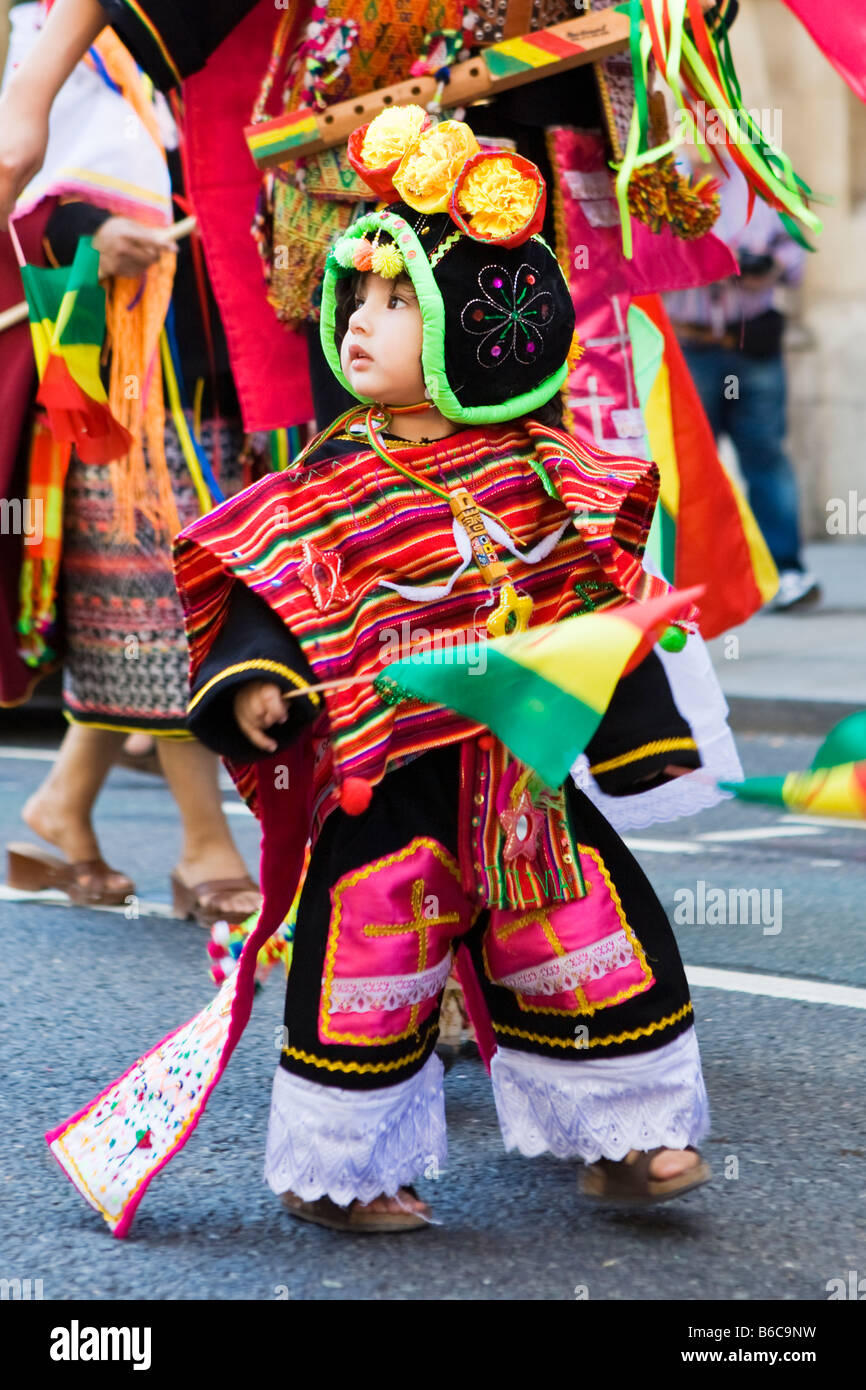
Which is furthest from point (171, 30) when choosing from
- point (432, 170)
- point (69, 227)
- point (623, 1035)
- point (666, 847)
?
point (666, 847)

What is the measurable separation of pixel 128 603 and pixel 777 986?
5.33 ft

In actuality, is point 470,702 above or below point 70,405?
below

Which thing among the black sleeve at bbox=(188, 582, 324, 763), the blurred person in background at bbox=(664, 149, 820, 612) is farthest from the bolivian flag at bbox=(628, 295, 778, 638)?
the blurred person in background at bbox=(664, 149, 820, 612)

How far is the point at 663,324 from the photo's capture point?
379cm

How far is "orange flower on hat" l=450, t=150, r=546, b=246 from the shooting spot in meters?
2.65

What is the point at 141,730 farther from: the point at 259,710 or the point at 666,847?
the point at 259,710

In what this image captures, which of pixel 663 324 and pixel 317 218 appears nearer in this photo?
pixel 317 218

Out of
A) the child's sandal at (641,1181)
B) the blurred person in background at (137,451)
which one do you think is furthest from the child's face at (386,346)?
the blurred person in background at (137,451)

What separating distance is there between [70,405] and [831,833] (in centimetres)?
268

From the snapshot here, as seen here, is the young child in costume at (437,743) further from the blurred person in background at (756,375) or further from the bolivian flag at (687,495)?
the blurred person in background at (756,375)

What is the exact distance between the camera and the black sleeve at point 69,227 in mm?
4328

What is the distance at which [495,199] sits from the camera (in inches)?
104
